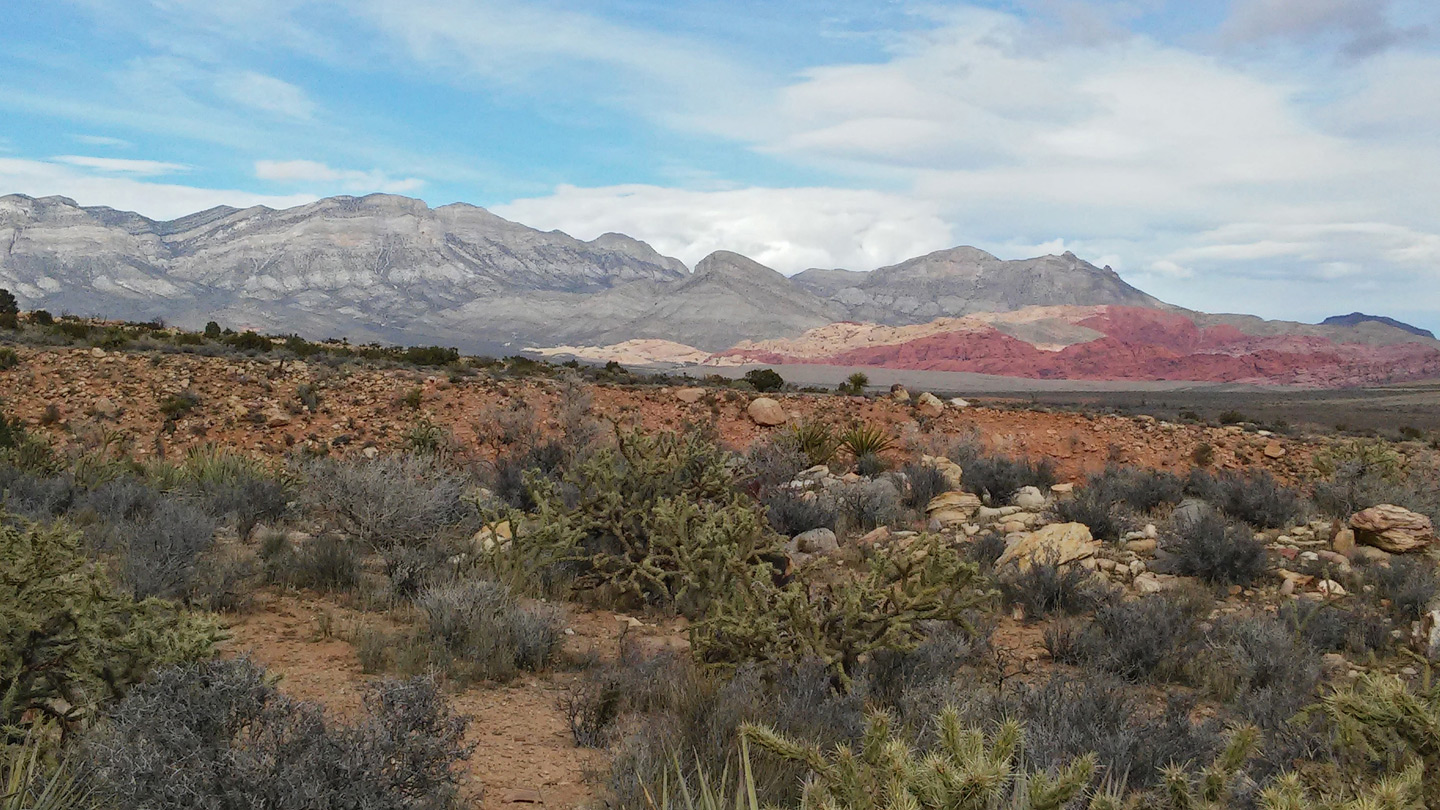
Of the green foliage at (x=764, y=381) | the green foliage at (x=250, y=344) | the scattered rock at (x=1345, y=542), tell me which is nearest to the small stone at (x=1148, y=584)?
the scattered rock at (x=1345, y=542)

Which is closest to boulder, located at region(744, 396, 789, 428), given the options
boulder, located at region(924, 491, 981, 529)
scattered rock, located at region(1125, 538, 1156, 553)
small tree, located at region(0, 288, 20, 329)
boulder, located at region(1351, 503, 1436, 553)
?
boulder, located at region(924, 491, 981, 529)

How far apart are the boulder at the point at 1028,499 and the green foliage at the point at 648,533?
14.8ft

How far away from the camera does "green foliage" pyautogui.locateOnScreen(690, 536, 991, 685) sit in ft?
16.7

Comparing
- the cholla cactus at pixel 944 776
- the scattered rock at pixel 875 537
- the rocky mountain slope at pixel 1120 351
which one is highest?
the rocky mountain slope at pixel 1120 351

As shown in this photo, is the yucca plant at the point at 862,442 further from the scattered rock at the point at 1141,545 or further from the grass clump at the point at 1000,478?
the scattered rock at the point at 1141,545

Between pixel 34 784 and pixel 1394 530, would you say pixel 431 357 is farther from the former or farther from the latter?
pixel 34 784

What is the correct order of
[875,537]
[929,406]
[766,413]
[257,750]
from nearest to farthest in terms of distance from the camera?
[257,750]
[875,537]
[766,413]
[929,406]

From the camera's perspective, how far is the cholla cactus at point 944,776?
204 centimetres

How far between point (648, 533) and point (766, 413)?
12962mm

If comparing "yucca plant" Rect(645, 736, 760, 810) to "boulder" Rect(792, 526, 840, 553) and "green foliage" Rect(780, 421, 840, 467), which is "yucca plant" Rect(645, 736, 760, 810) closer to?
"boulder" Rect(792, 526, 840, 553)

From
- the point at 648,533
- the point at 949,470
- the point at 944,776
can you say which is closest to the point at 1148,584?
the point at 648,533

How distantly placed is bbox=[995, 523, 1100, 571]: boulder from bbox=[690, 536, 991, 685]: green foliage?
2720 millimetres

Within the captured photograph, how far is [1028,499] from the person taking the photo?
11531 mm

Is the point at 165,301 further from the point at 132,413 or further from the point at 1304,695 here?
the point at 1304,695
